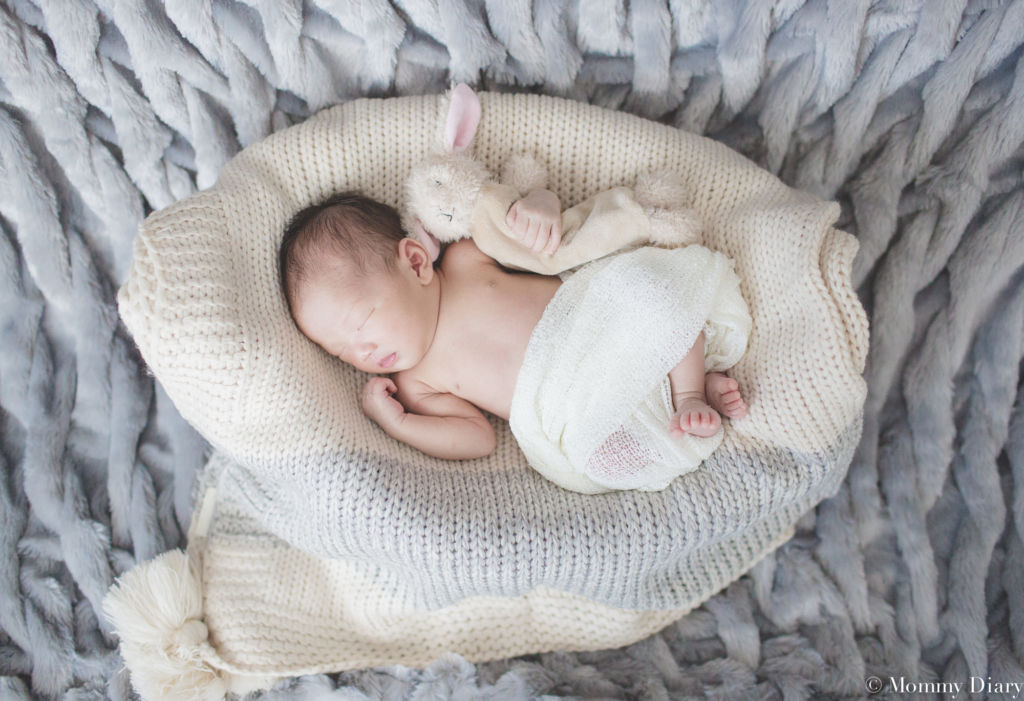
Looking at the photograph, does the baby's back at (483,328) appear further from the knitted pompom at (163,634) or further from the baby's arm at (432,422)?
the knitted pompom at (163,634)

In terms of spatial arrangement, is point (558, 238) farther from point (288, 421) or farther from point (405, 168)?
point (288, 421)

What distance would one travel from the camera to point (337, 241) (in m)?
1.32

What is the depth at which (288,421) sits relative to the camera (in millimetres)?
1270

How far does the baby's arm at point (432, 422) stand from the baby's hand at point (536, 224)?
353 millimetres

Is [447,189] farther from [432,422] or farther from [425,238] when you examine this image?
[432,422]

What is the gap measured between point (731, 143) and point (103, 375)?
1394 millimetres

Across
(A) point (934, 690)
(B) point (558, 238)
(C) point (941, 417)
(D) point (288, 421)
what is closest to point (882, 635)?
(A) point (934, 690)

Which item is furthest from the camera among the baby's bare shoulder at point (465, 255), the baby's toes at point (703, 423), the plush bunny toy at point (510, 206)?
the baby's bare shoulder at point (465, 255)

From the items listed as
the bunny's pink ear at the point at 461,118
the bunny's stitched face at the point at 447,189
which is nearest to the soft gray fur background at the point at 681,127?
the bunny's pink ear at the point at 461,118

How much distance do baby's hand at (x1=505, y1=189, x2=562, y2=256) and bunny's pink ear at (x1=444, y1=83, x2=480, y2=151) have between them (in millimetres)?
168

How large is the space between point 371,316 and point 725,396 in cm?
65

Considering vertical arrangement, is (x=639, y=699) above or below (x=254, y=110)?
below

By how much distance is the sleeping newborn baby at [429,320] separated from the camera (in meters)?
1.32

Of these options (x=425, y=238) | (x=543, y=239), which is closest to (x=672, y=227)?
(x=543, y=239)
